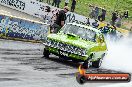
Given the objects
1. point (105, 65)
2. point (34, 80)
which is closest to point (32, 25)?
point (105, 65)

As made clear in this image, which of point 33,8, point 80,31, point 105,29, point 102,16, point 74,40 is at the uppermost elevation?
point 33,8

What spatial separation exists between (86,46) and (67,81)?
3.69 meters

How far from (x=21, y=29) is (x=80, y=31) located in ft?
19.8

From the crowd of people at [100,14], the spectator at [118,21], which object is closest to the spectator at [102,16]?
the crowd of people at [100,14]

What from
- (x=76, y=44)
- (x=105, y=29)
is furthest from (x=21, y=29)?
(x=105, y=29)

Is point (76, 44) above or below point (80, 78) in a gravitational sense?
below

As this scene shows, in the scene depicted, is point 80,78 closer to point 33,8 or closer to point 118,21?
point 33,8

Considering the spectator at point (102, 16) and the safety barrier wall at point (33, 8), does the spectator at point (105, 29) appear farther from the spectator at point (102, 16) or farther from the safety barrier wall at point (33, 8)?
the safety barrier wall at point (33, 8)

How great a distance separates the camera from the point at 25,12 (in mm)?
31625

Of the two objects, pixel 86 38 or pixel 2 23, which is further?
pixel 2 23

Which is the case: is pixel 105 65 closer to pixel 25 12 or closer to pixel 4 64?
pixel 4 64

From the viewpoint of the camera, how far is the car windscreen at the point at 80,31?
15.3 metres

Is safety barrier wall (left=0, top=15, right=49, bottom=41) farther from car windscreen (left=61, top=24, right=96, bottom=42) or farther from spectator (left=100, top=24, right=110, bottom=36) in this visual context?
spectator (left=100, top=24, right=110, bottom=36)

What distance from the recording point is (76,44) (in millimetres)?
14211
